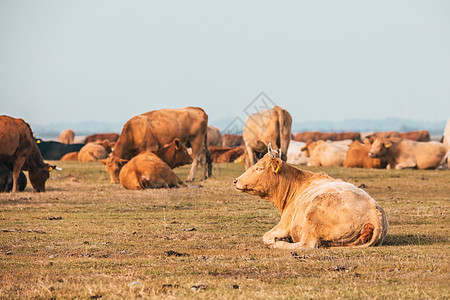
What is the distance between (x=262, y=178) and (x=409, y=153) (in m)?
22.5

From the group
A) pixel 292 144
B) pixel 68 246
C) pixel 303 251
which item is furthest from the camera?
pixel 292 144

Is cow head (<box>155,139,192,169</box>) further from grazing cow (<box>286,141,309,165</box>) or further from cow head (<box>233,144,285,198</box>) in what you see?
grazing cow (<box>286,141,309,165</box>)

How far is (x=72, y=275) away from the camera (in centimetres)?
732

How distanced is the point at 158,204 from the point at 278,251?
7.87 meters

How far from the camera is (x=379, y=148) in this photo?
102ft

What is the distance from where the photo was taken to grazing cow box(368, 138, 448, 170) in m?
31.0

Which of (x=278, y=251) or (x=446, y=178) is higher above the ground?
(x=278, y=251)

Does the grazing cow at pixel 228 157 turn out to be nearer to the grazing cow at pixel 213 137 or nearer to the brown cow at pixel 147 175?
the grazing cow at pixel 213 137

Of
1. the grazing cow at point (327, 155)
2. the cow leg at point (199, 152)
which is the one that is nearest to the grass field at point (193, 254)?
the cow leg at point (199, 152)

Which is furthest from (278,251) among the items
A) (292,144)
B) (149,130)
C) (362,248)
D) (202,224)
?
(292,144)

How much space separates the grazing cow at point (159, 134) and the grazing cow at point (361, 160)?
9284mm

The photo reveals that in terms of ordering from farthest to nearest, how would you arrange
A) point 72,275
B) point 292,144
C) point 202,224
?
point 292,144 → point 202,224 → point 72,275

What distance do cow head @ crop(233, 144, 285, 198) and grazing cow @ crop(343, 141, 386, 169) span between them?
22.2 m

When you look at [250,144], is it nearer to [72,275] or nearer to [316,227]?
[316,227]
